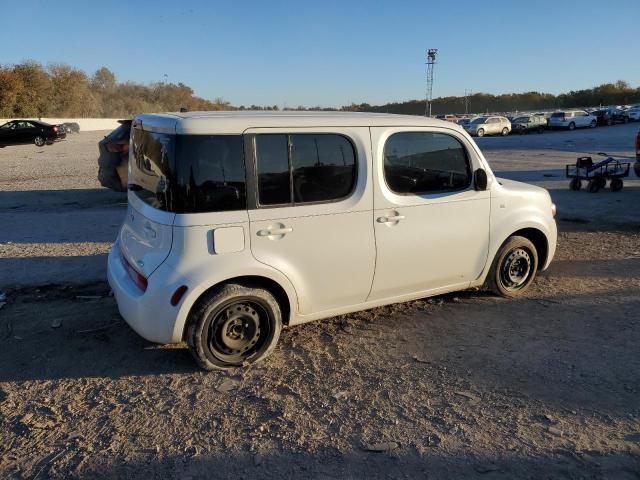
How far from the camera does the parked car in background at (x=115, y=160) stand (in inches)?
397

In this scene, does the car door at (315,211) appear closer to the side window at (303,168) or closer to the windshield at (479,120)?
the side window at (303,168)

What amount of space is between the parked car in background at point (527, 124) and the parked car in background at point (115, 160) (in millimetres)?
39214

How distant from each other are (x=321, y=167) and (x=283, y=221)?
53cm

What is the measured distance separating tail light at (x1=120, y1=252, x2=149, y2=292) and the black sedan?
104ft

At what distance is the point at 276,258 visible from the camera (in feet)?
12.7

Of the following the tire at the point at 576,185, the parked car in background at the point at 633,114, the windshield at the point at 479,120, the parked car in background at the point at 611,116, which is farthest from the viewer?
the parked car in background at the point at 633,114

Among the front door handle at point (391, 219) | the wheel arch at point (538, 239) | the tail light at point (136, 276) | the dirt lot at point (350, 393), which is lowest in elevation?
the dirt lot at point (350, 393)

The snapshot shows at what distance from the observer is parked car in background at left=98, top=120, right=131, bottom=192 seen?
10.1 m

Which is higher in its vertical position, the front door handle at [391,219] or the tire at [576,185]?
the front door handle at [391,219]

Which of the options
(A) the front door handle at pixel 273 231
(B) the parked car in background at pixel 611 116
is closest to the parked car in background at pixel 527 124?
(B) the parked car in background at pixel 611 116

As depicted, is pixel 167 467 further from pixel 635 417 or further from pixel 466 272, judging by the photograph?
pixel 466 272

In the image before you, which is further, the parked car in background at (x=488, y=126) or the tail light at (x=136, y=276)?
the parked car in background at (x=488, y=126)

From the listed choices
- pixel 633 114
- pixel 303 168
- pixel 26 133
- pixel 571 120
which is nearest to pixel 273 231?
pixel 303 168

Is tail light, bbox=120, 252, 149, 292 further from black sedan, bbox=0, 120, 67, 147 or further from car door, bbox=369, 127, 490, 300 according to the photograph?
black sedan, bbox=0, 120, 67, 147
